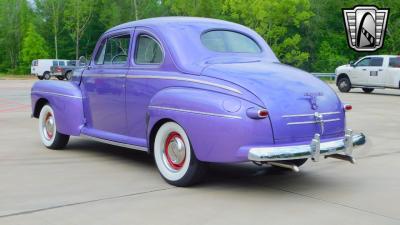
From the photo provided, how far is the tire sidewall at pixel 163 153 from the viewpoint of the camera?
5.51 meters

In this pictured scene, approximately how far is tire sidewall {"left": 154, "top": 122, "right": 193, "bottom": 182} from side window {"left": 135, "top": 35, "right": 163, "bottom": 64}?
2.89 feet

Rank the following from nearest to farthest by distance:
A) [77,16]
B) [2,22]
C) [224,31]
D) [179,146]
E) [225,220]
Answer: [225,220]
[179,146]
[224,31]
[77,16]
[2,22]

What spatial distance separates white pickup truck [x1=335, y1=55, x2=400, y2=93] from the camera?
21766mm

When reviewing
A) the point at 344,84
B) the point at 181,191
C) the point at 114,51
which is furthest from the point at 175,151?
the point at 344,84

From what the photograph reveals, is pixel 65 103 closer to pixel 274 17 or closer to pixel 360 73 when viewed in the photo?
pixel 360 73

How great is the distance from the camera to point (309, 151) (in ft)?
17.0

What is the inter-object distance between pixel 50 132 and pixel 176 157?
3.05 meters

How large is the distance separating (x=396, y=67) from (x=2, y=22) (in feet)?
170

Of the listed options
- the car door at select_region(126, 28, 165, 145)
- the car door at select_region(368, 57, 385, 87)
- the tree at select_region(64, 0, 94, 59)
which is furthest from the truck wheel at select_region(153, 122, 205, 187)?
the tree at select_region(64, 0, 94, 59)

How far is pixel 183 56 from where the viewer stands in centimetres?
597

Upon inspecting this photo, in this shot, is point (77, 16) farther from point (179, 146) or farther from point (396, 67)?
point (179, 146)

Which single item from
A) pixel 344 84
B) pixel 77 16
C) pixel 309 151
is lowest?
pixel 344 84

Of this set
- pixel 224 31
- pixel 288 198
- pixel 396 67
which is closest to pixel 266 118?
pixel 288 198

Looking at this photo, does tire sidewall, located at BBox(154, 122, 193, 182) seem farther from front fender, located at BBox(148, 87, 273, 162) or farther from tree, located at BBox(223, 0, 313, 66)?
tree, located at BBox(223, 0, 313, 66)
